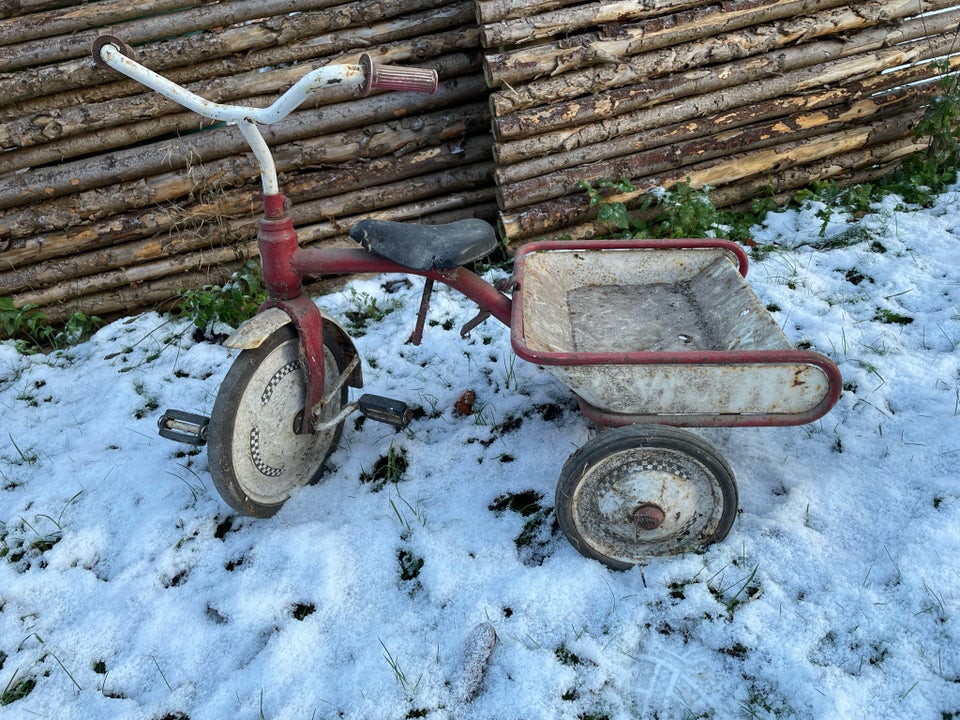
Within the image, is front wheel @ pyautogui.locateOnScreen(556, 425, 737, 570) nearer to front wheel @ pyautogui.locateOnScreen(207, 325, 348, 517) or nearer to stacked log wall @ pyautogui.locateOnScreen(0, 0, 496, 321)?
front wheel @ pyautogui.locateOnScreen(207, 325, 348, 517)

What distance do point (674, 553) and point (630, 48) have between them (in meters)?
2.78

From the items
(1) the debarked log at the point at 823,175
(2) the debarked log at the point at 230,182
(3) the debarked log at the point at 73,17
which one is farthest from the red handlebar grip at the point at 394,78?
(1) the debarked log at the point at 823,175

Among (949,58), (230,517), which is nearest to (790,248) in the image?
(949,58)

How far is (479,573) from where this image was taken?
7.79 ft

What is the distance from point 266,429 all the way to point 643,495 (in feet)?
4.30

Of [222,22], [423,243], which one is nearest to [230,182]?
[222,22]

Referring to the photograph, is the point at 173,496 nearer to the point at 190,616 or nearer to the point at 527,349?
the point at 190,616

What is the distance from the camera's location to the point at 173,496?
2.81m

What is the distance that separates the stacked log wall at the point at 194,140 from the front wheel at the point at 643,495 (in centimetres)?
250

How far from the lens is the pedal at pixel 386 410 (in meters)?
2.74

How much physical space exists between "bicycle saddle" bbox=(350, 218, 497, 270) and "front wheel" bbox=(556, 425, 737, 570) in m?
Answer: 0.73

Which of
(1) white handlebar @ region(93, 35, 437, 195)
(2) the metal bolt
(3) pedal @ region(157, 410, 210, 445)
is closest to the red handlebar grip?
(1) white handlebar @ region(93, 35, 437, 195)

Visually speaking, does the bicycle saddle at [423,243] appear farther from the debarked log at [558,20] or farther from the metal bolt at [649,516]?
the debarked log at [558,20]

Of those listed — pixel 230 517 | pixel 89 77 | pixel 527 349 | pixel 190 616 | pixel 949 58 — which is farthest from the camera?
pixel 949 58
